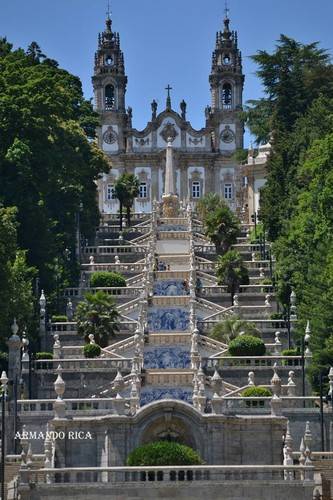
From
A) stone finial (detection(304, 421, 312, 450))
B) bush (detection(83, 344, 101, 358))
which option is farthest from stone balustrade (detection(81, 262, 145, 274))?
stone finial (detection(304, 421, 312, 450))

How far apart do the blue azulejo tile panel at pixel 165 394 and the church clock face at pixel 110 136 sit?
245ft

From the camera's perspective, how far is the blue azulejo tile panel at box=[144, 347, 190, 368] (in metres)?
68.9

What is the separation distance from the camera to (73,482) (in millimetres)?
52938

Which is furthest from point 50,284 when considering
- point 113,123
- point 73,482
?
point 113,123

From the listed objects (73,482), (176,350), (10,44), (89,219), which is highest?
(10,44)

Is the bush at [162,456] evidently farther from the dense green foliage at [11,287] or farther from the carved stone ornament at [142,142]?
the carved stone ornament at [142,142]

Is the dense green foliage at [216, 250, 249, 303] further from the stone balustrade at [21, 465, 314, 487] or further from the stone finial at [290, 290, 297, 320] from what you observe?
the stone balustrade at [21, 465, 314, 487]

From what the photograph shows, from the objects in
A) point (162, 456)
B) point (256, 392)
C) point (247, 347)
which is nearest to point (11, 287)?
point (247, 347)

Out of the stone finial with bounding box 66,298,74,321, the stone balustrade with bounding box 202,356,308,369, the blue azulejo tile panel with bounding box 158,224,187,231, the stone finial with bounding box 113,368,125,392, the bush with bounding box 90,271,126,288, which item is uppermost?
the blue azulejo tile panel with bounding box 158,224,187,231

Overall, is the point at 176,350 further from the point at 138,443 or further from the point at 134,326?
the point at 138,443

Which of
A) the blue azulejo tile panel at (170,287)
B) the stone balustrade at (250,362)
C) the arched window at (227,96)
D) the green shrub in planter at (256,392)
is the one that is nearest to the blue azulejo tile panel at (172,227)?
the blue azulejo tile panel at (170,287)

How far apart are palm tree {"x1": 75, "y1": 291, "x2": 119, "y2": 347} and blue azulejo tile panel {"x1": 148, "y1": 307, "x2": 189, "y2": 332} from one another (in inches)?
86.1

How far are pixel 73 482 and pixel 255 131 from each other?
57837mm

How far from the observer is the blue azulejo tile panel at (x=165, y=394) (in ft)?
207
